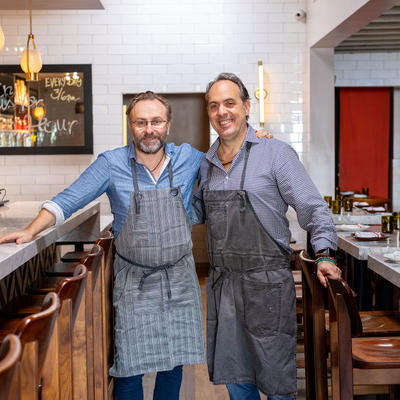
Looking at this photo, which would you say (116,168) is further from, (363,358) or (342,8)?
(342,8)

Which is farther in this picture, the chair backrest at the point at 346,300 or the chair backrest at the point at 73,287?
the chair backrest at the point at 346,300

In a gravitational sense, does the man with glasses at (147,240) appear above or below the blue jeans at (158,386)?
above

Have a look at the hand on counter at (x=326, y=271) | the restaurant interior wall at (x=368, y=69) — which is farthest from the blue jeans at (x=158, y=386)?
the restaurant interior wall at (x=368, y=69)

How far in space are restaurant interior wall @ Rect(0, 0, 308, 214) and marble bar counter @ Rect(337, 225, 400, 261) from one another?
3.12 m

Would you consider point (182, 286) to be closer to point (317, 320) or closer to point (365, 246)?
point (317, 320)

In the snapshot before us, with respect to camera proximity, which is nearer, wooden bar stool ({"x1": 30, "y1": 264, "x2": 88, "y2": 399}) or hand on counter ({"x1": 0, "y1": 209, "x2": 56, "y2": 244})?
wooden bar stool ({"x1": 30, "y1": 264, "x2": 88, "y2": 399})

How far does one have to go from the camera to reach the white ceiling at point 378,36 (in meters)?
6.18

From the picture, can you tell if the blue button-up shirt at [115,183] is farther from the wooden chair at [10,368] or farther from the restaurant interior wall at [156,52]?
the restaurant interior wall at [156,52]

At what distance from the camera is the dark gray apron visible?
2316 millimetres

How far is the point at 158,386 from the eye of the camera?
8.73ft

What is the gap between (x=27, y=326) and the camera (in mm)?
1312

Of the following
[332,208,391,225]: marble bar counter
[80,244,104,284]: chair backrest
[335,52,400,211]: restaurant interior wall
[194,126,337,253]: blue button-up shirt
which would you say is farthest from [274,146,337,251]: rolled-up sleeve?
[335,52,400,211]: restaurant interior wall

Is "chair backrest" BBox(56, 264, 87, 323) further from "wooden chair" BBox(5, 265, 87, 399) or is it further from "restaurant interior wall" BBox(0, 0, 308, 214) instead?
"restaurant interior wall" BBox(0, 0, 308, 214)

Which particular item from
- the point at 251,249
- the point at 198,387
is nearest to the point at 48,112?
the point at 198,387
